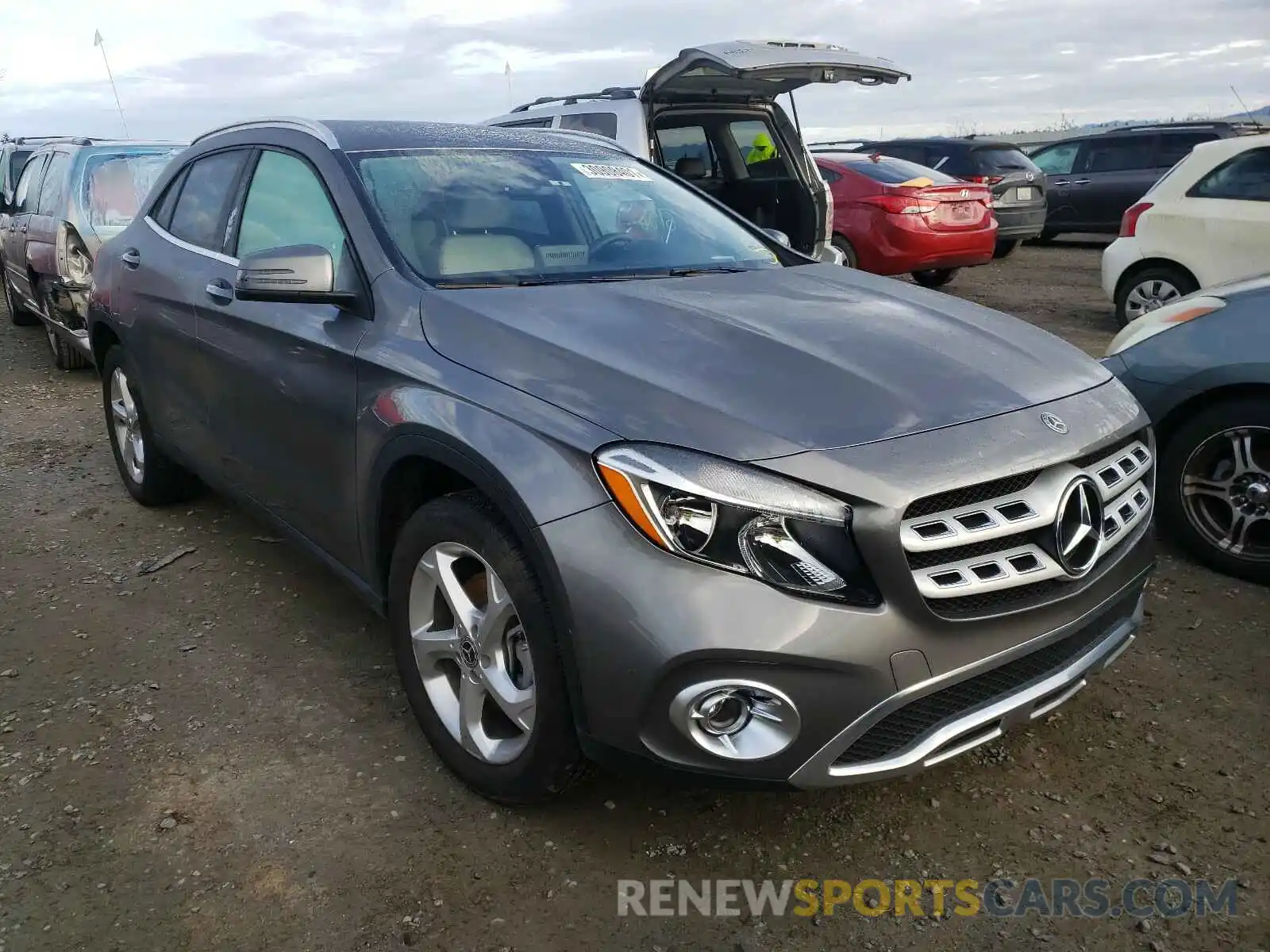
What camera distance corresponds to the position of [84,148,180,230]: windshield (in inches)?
293

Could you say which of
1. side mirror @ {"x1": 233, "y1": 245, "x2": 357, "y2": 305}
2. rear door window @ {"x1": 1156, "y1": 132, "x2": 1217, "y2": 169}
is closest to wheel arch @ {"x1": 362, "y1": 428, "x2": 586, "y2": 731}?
side mirror @ {"x1": 233, "y1": 245, "x2": 357, "y2": 305}

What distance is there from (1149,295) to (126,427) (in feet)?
22.9

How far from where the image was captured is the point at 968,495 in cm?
210

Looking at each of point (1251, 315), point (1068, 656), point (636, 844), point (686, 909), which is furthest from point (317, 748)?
point (1251, 315)

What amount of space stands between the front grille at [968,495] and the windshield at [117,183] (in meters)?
6.97

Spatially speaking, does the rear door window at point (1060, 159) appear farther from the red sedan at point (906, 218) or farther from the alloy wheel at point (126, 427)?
the alloy wheel at point (126, 427)

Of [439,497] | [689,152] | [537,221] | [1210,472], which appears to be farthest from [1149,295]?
[439,497]

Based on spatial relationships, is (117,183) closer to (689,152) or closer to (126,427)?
(126,427)

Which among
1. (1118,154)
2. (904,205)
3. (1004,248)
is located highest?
(1118,154)

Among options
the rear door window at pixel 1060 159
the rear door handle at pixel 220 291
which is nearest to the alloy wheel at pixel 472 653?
the rear door handle at pixel 220 291

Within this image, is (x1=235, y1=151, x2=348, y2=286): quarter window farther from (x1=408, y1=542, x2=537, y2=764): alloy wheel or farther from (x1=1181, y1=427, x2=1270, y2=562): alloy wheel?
(x1=1181, y1=427, x2=1270, y2=562): alloy wheel

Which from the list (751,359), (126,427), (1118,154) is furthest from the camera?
(1118,154)

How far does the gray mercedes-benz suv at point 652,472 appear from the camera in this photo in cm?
201

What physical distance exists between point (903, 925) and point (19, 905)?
1.95 metres
